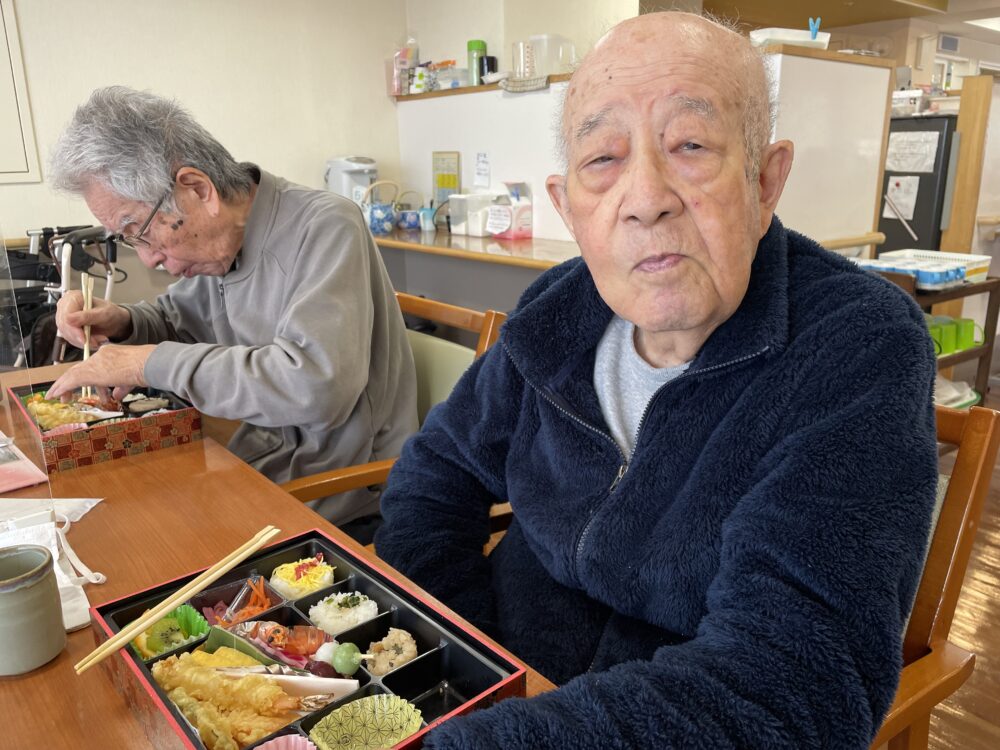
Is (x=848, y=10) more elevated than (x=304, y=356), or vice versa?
(x=848, y=10)

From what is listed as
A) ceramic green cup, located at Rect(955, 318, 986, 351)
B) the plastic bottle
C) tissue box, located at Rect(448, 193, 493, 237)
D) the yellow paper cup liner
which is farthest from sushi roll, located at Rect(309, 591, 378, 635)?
the plastic bottle

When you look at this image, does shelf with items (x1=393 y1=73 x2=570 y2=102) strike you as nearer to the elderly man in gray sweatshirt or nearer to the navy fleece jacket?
the elderly man in gray sweatshirt

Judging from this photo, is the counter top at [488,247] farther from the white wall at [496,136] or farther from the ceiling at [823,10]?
the ceiling at [823,10]

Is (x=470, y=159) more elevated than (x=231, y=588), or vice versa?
(x=470, y=159)

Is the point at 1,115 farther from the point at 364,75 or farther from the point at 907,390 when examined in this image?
the point at 907,390

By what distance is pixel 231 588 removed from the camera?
83 centimetres

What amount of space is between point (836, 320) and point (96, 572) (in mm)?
954

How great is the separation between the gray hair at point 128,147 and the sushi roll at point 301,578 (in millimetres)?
992

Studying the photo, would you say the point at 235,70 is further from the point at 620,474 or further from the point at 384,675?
the point at 384,675

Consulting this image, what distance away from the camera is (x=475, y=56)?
3.83 m

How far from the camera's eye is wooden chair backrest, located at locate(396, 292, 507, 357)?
155cm

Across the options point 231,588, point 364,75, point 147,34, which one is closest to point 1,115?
point 147,34

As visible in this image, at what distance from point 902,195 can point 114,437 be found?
15.8 feet

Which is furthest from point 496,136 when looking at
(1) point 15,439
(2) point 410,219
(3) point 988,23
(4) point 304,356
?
(3) point 988,23
